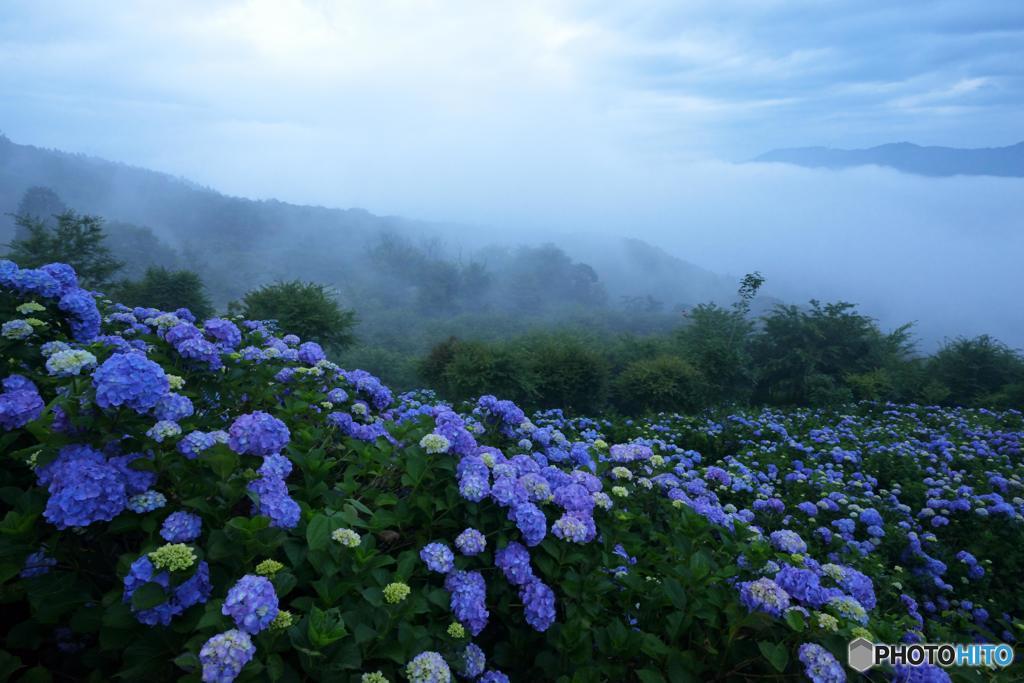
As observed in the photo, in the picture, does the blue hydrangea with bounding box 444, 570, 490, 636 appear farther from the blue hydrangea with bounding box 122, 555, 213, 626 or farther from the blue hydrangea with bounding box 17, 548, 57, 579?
the blue hydrangea with bounding box 17, 548, 57, 579

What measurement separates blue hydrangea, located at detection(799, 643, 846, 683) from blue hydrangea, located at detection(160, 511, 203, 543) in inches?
72.4

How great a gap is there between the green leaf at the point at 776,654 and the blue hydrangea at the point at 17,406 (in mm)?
2550

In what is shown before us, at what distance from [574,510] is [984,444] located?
8059 mm

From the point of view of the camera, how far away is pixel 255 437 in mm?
1819

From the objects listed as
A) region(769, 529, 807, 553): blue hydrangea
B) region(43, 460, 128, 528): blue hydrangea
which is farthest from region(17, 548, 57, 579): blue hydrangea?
region(769, 529, 807, 553): blue hydrangea

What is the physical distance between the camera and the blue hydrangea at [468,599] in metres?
1.72

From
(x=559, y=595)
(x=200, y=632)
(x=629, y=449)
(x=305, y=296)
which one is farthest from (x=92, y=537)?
(x=305, y=296)

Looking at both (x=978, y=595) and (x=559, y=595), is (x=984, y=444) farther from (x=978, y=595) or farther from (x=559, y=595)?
→ (x=559, y=595)

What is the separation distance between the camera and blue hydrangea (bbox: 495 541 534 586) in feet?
6.11

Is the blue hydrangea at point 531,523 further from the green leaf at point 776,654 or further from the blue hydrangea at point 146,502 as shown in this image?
the blue hydrangea at point 146,502

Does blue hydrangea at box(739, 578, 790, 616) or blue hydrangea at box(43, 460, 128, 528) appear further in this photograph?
blue hydrangea at box(739, 578, 790, 616)

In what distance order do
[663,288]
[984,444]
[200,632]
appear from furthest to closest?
[663,288], [984,444], [200,632]

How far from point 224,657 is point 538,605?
3.29 ft

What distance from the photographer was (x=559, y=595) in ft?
6.73
